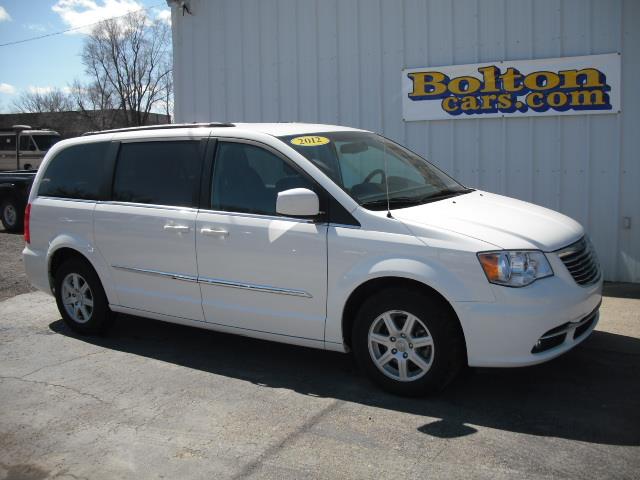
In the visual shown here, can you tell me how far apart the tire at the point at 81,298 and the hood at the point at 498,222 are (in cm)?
293

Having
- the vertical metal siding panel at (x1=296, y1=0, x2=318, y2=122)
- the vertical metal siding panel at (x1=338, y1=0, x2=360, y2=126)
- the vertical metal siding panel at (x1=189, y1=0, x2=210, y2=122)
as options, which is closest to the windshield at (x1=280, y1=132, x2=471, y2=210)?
the vertical metal siding panel at (x1=338, y1=0, x2=360, y2=126)

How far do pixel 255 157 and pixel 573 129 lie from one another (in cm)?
422

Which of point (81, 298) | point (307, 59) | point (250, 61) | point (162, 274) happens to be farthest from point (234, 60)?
point (162, 274)

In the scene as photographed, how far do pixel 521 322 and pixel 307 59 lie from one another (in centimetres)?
617

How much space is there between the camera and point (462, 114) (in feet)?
27.9

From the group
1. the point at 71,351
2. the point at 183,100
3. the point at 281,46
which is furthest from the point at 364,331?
the point at 183,100

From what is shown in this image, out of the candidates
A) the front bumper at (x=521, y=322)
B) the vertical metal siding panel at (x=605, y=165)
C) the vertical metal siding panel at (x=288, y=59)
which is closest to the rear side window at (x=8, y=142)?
the vertical metal siding panel at (x=288, y=59)

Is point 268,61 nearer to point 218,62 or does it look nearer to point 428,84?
point 218,62

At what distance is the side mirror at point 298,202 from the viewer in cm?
473

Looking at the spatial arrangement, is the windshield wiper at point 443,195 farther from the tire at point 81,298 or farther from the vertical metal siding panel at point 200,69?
the vertical metal siding panel at point 200,69

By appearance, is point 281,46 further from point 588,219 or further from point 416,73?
point 588,219

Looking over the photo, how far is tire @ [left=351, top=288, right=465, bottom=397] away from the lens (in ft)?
14.6

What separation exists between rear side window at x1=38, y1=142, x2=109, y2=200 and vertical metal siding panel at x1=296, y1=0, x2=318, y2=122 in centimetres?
382

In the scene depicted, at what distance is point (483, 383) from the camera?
4953 mm
